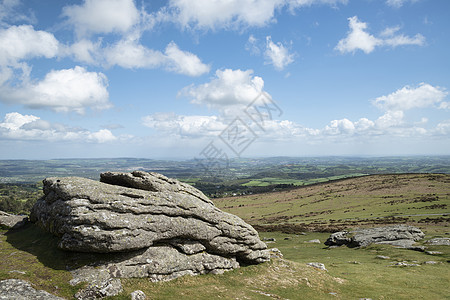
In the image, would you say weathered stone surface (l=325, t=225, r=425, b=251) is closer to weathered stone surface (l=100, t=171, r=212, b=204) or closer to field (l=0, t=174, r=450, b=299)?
field (l=0, t=174, r=450, b=299)

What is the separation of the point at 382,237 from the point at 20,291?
64523 mm

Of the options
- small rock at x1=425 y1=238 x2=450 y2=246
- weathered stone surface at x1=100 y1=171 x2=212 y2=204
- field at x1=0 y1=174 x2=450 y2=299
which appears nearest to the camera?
field at x1=0 y1=174 x2=450 y2=299

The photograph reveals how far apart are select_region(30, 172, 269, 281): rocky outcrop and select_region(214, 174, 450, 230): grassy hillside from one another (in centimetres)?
6618

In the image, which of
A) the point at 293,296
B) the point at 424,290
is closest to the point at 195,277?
the point at 293,296

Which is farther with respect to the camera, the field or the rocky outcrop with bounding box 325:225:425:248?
the rocky outcrop with bounding box 325:225:425:248

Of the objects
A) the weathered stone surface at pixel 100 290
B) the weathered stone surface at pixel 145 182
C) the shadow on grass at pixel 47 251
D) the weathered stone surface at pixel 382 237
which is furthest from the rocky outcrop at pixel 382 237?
the shadow on grass at pixel 47 251

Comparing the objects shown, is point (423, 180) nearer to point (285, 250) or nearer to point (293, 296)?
point (285, 250)

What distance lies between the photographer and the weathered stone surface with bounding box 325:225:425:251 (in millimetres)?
53906

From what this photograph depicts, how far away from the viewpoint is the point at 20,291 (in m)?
15.2

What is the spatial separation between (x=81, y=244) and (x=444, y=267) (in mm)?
47488

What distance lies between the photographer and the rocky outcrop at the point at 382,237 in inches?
2124

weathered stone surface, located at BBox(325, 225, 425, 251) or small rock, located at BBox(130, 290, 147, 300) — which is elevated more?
small rock, located at BBox(130, 290, 147, 300)

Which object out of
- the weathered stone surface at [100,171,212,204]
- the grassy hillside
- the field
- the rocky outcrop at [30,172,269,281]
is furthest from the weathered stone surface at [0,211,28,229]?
the grassy hillside

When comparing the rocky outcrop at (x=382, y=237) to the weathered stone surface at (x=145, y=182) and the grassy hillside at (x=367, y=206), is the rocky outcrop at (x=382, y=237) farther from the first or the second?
the weathered stone surface at (x=145, y=182)
